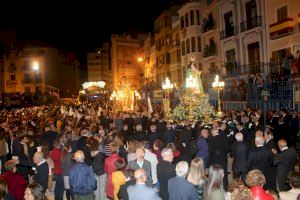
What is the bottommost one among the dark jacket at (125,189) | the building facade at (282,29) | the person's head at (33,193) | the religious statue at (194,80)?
the dark jacket at (125,189)

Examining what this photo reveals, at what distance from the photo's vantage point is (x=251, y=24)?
30.0 m

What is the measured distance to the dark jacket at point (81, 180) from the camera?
7395mm

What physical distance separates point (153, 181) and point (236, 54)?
2500 centimetres

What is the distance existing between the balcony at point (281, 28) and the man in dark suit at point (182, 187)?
2130 cm

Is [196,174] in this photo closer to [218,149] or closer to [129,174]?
[129,174]

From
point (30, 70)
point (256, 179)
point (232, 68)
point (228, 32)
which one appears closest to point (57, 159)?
point (256, 179)

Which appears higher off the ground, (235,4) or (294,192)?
(235,4)

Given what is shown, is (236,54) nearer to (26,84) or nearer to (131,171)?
(131,171)

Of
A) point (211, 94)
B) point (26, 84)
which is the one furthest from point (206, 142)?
point (26, 84)

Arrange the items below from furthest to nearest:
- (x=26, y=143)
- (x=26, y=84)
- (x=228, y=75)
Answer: (x=26, y=84), (x=228, y=75), (x=26, y=143)

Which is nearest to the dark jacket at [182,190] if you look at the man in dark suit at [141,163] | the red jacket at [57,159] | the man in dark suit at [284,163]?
the man in dark suit at [141,163]

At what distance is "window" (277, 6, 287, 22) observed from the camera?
25.7 m

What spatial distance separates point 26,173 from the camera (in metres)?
10.6

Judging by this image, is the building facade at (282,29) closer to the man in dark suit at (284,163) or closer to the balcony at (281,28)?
the balcony at (281,28)
